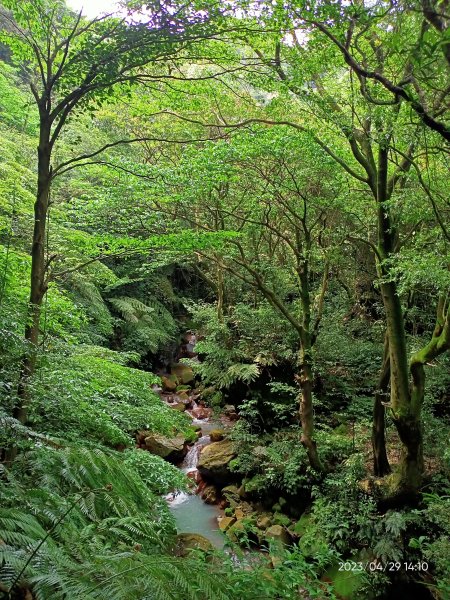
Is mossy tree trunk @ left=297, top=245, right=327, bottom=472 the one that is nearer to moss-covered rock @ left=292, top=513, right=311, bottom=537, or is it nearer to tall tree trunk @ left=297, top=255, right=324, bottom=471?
tall tree trunk @ left=297, top=255, right=324, bottom=471

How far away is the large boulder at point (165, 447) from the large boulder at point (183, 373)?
4.19 meters

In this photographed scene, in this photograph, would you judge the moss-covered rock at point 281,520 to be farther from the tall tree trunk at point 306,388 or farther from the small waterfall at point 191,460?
the small waterfall at point 191,460

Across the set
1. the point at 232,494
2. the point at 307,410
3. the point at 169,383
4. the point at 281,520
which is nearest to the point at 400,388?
the point at 307,410

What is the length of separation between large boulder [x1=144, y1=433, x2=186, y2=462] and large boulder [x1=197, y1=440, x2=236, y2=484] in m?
0.60

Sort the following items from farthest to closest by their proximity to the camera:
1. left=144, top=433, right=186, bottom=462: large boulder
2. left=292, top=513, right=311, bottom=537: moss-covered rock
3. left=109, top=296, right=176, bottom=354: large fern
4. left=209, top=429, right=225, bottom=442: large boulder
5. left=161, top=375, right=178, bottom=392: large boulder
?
left=161, top=375, right=178, bottom=392: large boulder, left=109, top=296, right=176, bottom=354: large fern, left=209, top=429, right=225, bottom=442: large boulder, left=144, top=433, right=186, bottom=462: large boulder, left=292, top=513, right=311, bottom=537: moss-covered rock

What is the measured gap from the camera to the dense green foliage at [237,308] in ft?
7.96

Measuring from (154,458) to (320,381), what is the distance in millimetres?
6194

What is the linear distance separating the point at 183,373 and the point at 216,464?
589 cm

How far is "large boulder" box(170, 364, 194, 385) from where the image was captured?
13745mm

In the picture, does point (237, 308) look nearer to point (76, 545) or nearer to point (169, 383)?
point (169, 383)

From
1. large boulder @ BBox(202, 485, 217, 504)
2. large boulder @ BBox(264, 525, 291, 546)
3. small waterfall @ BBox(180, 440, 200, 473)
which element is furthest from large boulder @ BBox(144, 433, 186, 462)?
large boulder @ BBox(264, 525, 291, 546)

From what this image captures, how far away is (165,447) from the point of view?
9.10 meters

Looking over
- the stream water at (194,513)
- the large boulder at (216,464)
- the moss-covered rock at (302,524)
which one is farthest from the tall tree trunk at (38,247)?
the large boulder at (216,464)

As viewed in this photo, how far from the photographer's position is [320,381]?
9.82 m
